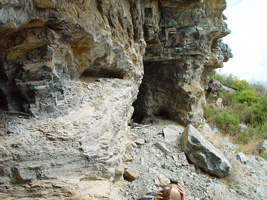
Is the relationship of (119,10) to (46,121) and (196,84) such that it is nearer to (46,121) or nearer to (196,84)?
(46,121)

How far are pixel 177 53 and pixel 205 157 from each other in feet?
8.00

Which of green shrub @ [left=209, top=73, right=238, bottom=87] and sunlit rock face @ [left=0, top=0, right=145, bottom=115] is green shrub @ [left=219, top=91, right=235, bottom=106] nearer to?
green shrub @ [left=209, top=73, right=238, bottom=87]

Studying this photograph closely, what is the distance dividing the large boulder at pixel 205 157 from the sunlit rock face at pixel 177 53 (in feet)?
5.14

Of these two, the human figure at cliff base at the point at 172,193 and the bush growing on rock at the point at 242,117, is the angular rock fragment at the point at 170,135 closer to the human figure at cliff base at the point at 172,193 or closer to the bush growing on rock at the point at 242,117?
the human figure at cliff base at the point at 172,193

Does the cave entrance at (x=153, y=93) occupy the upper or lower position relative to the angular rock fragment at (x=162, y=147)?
upper

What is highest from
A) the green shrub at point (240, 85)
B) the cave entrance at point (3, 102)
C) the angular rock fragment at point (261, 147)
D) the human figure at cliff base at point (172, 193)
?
the cave entrance at point (3, 102)

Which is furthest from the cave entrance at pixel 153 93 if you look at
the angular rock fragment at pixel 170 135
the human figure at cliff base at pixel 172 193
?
the human figure at cliff base at pixel 172 193

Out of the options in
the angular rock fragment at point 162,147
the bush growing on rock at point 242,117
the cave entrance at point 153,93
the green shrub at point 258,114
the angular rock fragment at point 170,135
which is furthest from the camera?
the green shrub at point 258,114

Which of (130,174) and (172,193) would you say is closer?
(172,193)

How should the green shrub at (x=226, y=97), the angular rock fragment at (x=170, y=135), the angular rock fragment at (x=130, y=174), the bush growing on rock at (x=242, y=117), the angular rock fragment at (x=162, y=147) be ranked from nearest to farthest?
the angular rock fragment at (x=130, y=174) → the angular rock fragment at (x=162, y=147) → the angular rock fragment at (x=170, y=135) → the bush growing on rock at (x=242, y=117) → the green shrub at (x=226, y=97)

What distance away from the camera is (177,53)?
14.5 feet

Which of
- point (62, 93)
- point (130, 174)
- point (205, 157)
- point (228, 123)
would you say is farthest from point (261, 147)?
point (62, 93)

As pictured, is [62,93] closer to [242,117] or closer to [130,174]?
[130,174]

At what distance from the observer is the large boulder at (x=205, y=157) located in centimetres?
323
